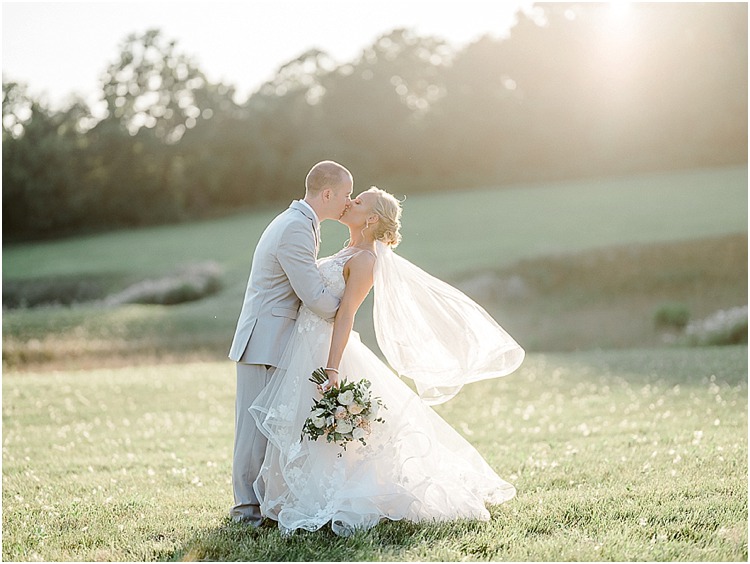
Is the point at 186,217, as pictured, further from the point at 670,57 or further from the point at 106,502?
the point at 106,502

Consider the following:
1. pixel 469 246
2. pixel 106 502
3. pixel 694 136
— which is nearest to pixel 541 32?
pixel 694 136

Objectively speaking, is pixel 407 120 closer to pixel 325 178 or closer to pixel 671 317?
pixel 671 317

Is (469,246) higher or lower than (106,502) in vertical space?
higher

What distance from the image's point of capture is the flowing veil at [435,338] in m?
7.00

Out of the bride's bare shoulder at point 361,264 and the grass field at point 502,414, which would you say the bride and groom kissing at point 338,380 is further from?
the grass field at point 502,414

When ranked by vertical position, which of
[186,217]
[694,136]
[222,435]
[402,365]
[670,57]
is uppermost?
[670,57]

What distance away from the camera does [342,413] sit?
6.21 metres

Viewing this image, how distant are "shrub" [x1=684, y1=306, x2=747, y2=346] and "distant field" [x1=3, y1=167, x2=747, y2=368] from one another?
2.81 m

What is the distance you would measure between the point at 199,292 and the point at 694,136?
3309 centimetres

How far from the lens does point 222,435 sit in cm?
1140

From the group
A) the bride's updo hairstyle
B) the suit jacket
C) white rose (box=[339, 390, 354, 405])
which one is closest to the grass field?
white rose (box=[339, 390, 354, 405])

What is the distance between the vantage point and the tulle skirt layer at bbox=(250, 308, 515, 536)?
632 centimetres

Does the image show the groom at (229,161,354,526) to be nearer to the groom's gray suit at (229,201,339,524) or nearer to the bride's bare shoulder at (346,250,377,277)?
the groom's gray suit at (229,201,339,524)

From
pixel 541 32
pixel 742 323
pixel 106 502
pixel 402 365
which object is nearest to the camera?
pixel 402 365
